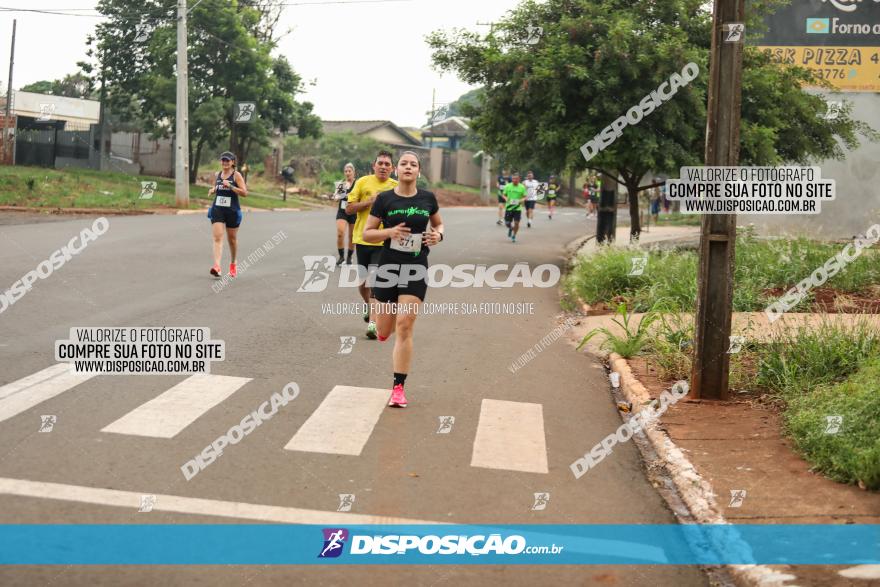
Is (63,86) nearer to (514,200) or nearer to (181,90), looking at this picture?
(181,90)

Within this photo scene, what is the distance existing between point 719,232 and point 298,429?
3.95 metres

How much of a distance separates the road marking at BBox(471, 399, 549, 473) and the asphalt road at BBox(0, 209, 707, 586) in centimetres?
3

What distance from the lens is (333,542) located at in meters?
5.40

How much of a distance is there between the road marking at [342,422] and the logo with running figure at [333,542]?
59.0 inches

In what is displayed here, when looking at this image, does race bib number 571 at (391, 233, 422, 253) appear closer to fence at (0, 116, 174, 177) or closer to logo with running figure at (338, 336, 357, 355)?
logo with running figure at (338, 336, 357, 355)

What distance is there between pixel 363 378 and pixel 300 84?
41.2m

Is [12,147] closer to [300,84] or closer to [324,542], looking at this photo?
[300,84]

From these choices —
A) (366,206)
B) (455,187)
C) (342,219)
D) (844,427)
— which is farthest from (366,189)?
(455,187)

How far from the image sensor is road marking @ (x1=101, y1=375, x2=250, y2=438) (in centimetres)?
738

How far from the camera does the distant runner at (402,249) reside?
8477 millimetres

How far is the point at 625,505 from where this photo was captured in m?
6.38

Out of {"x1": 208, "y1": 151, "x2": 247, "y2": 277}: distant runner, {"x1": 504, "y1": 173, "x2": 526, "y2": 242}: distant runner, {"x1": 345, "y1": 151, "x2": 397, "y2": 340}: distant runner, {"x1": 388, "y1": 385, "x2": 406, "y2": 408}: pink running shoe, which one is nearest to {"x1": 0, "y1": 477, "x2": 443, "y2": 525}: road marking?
{"x1": 388, "y1": 385, "x2": 406, "y2": 408}: pink running shoe

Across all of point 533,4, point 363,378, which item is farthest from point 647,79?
point 363,378

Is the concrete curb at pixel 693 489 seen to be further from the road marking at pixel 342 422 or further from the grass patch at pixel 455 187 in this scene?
the grass patch at pixel 455 187
